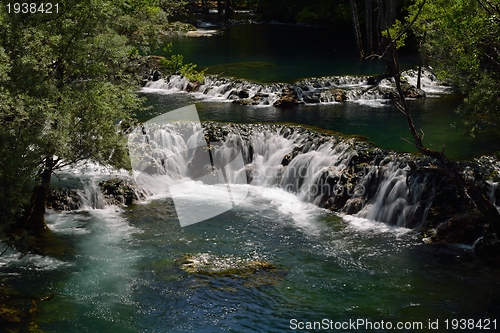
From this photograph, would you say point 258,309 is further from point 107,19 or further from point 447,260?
point 107,19

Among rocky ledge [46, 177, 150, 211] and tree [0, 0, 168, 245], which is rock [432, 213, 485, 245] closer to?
tree [0, 0, 168, 245]

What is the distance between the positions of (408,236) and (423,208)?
1128mm

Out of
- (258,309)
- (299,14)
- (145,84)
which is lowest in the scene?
(258,309)

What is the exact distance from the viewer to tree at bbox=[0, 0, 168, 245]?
10.9 m

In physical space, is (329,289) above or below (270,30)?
below

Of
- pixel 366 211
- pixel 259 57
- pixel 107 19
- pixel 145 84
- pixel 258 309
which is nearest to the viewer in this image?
pixel 258 309

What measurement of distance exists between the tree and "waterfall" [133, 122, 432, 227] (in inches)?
235

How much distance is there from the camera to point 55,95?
12406 millimetres

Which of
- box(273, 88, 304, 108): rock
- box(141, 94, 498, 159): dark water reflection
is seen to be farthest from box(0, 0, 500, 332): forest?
box(273, 88, 304, 108): rock

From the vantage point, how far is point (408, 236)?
15.7 metres

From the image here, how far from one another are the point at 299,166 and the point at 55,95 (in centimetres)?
949

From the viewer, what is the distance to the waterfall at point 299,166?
1700cm

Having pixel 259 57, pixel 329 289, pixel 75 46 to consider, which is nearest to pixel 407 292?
pixel 329 289

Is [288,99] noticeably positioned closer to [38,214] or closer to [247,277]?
[38,214]
